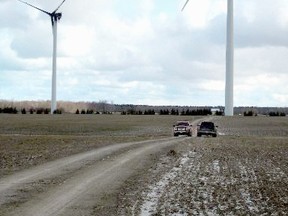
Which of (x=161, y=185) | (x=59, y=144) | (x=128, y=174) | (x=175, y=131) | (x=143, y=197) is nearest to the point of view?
(x=143, y=197)

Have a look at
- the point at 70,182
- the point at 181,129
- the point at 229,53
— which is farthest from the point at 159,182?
the point at 229,53

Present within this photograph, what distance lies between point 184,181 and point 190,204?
4284 mm

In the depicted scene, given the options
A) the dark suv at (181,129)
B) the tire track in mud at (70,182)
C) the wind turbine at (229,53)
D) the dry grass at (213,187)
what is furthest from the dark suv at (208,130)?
the wind turbine at (229,53)


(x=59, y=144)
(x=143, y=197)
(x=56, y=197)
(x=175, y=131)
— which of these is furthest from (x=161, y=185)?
(x=175, y=131)

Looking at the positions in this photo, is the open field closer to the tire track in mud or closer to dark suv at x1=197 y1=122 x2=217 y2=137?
the tire track in mud

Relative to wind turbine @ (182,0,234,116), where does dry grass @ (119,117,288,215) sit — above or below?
below

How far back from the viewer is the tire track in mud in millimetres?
13723

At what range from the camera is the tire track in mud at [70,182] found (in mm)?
13723

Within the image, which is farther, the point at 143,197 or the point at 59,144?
the point at 59,144

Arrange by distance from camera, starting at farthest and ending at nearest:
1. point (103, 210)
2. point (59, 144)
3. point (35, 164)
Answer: point (59, 144) < point (35, 164) < point (103, 210)

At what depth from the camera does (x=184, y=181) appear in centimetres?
1891

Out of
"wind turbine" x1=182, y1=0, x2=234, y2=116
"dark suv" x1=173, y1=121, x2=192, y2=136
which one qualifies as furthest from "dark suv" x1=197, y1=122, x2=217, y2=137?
"wind turbine" x1=182, y1=0, x2=234, y2=116

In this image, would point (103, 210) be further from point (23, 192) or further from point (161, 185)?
point (161, 185)

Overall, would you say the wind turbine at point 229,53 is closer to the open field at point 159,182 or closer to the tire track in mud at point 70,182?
the open field at point 159,182
